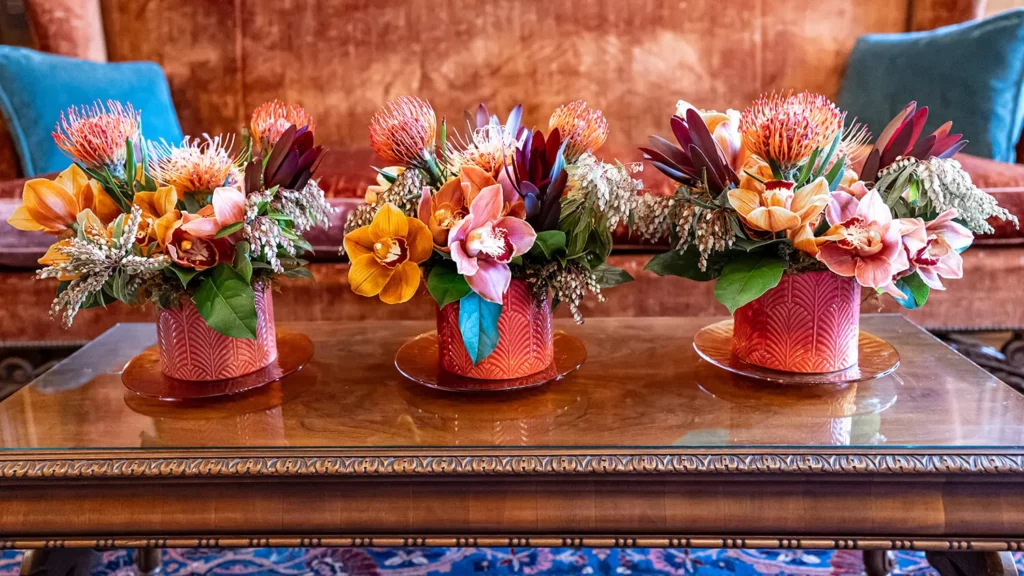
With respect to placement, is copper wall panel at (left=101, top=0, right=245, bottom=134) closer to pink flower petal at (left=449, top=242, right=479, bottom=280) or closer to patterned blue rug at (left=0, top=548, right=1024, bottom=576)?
patterned blue rug at (left=0, top=548, right=1024, bottom=576)

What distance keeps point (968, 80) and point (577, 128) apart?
1409 mm

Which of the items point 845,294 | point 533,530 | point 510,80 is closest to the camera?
point 533,530

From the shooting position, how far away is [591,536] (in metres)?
0.65

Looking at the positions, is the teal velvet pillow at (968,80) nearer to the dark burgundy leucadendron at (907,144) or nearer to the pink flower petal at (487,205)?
the dark burgundy leucadendron at (907,144)

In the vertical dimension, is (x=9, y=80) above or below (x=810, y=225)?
above

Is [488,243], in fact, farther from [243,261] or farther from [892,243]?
[892,243]

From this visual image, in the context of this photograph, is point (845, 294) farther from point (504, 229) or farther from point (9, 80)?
point (9, 80)

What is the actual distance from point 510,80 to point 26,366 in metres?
1.52

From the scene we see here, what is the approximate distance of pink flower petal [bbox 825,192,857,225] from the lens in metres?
0.69

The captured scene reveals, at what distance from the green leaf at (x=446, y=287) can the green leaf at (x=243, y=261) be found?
0.19 m

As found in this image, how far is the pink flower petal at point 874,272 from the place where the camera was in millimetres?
675

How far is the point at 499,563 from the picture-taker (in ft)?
3.93

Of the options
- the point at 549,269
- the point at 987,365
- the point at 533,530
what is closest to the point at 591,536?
the point at 533,530

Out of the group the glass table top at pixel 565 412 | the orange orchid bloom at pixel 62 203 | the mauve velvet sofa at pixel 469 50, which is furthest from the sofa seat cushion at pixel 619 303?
the orange orchid bloom at pixel 62 203
